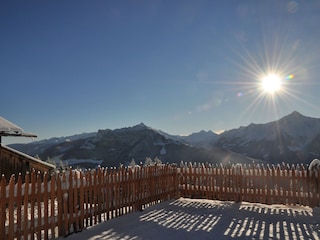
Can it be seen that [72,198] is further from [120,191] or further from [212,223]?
[212,223]

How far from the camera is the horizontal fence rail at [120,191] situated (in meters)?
6.16

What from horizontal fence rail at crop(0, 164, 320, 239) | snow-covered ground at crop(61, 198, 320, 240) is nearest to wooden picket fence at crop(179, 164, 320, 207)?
horizontal fence rail at crop(0, 164, 320, 239)

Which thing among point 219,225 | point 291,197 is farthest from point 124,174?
point 291,197

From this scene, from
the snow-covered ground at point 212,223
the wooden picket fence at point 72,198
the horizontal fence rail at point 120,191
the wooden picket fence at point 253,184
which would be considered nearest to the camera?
the wooden picket fence at point 72,198

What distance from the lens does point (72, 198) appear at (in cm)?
737

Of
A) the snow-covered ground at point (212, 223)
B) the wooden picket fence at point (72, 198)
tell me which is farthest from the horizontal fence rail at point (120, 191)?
the snow-covered ground at point (212, 223)

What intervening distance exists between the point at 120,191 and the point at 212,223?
3244 mm

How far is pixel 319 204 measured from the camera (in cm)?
1043

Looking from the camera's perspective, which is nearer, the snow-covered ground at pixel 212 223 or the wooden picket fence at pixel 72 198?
the wooden picket fence at pixel 72 198

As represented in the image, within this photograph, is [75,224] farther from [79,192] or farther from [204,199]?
[204,199]

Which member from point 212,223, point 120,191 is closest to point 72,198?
point 120,191

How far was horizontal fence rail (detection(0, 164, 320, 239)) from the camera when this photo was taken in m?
6.16

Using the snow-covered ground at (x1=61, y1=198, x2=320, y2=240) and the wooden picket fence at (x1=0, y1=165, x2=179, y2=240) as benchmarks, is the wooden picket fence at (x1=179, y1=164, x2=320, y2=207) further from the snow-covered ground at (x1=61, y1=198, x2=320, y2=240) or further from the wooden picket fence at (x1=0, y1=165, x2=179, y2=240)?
the wooden picket fence at (x1=0, y1=165, x2=179, y2=240)

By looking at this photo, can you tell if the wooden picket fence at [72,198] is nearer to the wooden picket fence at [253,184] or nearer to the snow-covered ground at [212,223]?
the snow-covered ground at [212,223]
